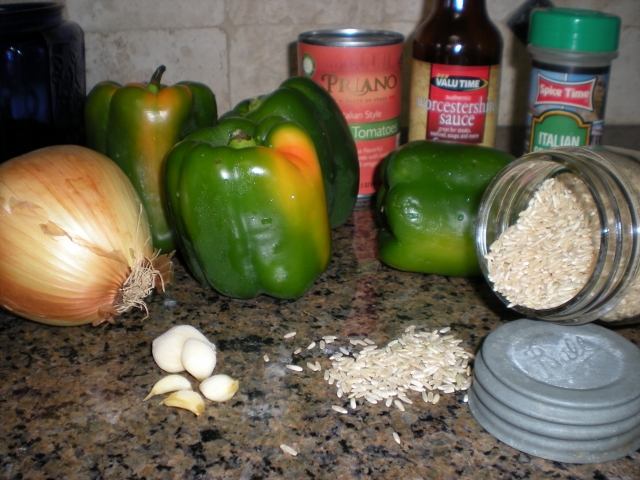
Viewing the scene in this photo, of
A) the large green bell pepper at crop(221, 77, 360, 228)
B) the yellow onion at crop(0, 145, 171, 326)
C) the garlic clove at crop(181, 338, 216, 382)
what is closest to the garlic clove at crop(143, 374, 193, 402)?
the garlic clove at crop(181, 338, 216, 382)

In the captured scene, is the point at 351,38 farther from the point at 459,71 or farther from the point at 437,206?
the point at 437,206

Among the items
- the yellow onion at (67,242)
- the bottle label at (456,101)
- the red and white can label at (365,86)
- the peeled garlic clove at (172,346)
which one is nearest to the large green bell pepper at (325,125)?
the red and white can label at (365,86)

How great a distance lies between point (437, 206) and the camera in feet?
3.29

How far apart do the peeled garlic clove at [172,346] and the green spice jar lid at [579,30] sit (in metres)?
0.72

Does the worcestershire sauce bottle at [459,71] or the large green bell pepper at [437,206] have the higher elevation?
the worcestershire sauce bottle at [459,71]

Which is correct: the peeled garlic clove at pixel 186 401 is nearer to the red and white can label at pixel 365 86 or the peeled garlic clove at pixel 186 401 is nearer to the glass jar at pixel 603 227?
the glass jar at pixel 603 227

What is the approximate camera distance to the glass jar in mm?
714

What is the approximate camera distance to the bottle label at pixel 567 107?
1054 millimetres

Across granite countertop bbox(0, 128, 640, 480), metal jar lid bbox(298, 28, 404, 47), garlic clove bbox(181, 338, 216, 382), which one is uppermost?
metal jar lid bbox(298, 28, 404, 47)

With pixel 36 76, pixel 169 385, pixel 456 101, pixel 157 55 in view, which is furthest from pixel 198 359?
pixel 157 55

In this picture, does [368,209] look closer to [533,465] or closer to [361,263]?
[361,263]

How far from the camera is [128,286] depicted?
2.92ft

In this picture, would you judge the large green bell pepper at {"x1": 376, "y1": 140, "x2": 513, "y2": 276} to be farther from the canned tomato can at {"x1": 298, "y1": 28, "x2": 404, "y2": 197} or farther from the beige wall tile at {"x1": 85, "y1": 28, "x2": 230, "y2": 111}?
the beige wall tile at {"x1": 85, "y1": 28, "x2": 230, "y2": 111}

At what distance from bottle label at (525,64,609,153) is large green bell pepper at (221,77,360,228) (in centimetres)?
32
